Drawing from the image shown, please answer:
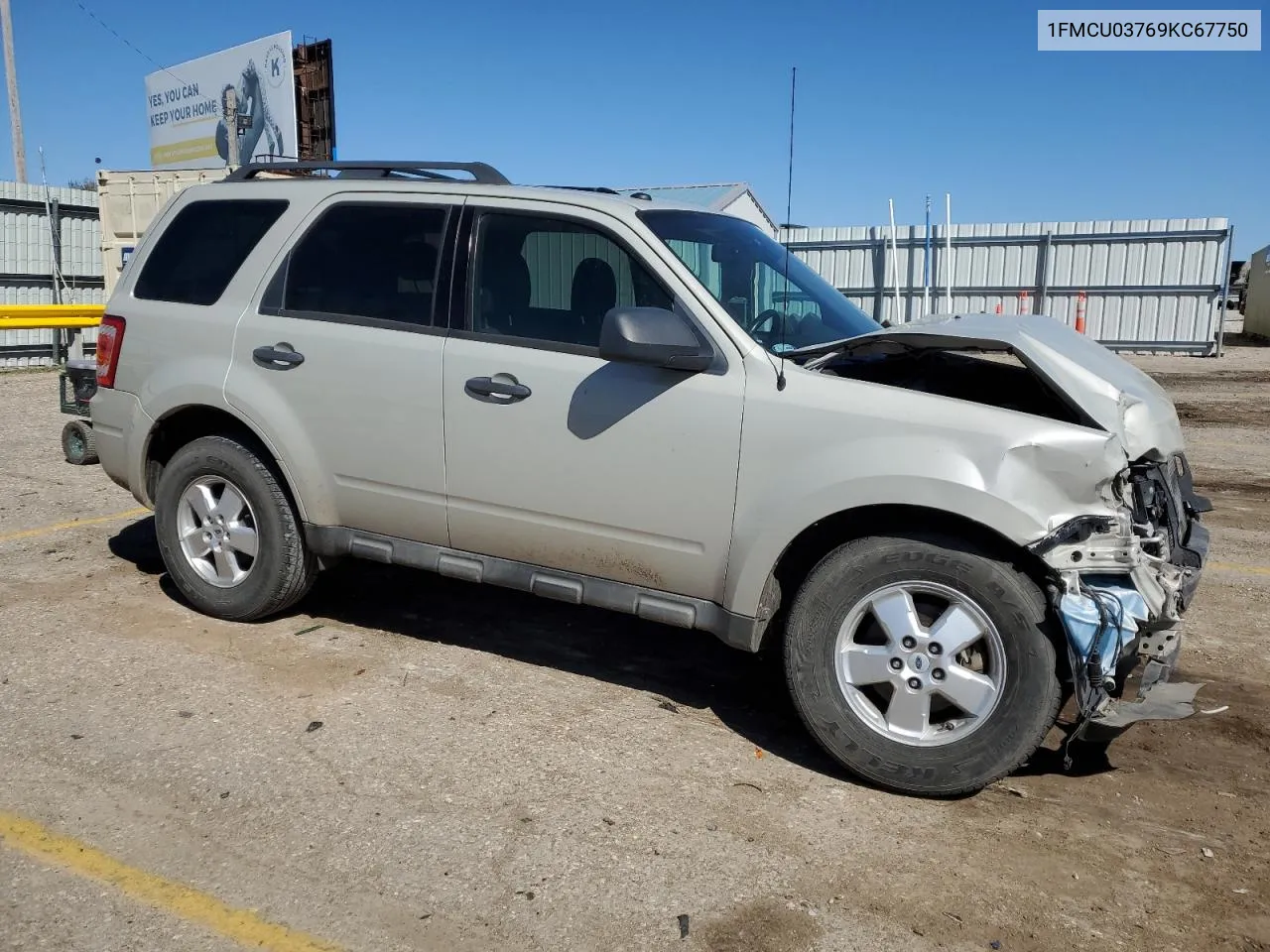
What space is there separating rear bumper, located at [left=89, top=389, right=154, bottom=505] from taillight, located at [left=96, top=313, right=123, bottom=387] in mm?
74

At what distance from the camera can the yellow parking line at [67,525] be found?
656 cm

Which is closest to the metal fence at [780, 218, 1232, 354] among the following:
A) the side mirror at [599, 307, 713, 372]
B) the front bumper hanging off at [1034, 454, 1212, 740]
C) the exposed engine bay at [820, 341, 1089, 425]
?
the exposed engine bay at [820, 341, 1089, 425]

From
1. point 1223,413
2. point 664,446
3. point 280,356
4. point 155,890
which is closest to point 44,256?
point 280,356

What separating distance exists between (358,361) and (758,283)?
5.64ft

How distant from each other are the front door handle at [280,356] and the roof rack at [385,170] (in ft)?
3.01

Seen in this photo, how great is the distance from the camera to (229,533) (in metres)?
5.02

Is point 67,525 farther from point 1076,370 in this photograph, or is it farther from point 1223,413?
point 1223,413

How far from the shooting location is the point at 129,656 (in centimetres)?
465

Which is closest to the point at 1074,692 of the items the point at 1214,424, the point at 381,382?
the point at 381,382

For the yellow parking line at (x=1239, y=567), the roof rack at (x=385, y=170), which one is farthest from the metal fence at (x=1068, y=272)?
the roof rack at (x=385, y=170)

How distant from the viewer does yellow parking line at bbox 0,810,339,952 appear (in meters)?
2.77

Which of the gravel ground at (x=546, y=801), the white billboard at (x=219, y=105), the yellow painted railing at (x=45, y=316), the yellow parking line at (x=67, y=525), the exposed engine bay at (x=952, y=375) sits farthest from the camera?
the white billboard at (x=219, y=105)

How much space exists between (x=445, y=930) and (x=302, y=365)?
8.70ft

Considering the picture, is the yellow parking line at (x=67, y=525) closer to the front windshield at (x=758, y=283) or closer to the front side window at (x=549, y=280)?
the front side window at (x=549, y=280)
